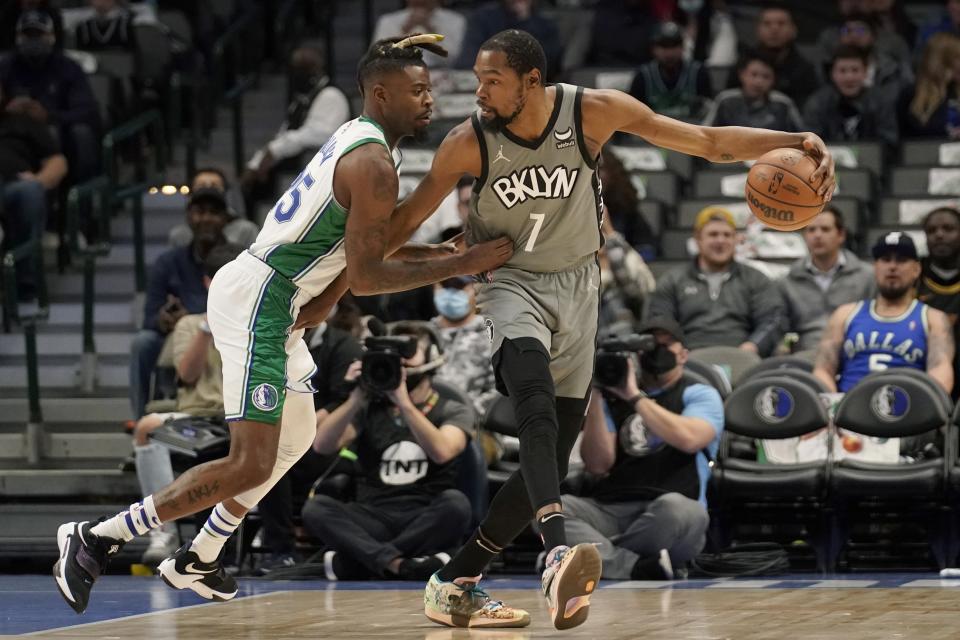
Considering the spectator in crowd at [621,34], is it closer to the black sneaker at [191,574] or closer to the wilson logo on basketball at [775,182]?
the wilson logo on basketball at [775,182]

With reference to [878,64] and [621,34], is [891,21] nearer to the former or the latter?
[878,64]

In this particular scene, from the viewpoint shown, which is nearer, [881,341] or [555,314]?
[555,314]

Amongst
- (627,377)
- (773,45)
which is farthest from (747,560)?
(773,45)

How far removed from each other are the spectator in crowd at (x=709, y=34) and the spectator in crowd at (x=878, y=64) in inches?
44.4

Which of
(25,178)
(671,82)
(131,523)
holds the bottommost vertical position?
(131,523)

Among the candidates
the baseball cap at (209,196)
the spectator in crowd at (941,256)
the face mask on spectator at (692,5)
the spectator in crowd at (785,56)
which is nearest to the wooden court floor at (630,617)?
the spectator in crowd at (941,256)

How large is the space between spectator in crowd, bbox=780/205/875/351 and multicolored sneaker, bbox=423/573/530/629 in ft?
15.0

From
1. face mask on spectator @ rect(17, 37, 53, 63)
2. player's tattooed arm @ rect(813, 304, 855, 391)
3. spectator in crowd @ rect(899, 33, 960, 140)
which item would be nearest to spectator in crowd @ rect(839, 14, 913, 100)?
spectator in crowd @ rect(899, 33, 960, 140)

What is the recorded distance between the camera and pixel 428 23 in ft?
45.5

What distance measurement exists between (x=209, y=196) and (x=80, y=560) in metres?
4.48

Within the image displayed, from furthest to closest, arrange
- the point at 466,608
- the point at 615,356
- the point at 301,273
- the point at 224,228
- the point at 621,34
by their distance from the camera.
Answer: the point at 621,34 → the point at 224,228 → the point at 615,356 → the point at 466,608 → the point at 301,273

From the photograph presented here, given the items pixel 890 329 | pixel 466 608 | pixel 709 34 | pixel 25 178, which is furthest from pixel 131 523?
pixel 709 34

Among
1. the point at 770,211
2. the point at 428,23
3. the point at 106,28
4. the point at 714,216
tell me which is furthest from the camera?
the point at 106,28

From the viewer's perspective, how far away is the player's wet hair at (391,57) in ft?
20.5
